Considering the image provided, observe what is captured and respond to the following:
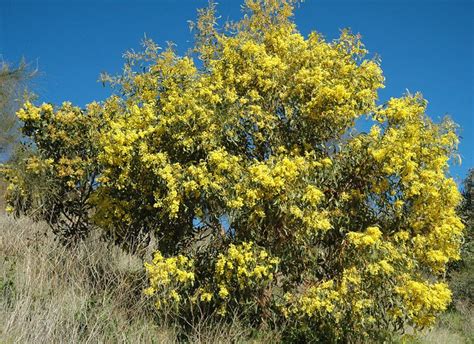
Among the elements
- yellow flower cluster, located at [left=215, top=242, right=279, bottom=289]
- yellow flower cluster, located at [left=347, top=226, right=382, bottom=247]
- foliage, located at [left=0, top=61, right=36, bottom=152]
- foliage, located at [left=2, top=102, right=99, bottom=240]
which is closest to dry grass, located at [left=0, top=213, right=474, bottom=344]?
foliage, located at [left=2, top=102, right=99, bottom=240]

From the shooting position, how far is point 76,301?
6055 millimetres

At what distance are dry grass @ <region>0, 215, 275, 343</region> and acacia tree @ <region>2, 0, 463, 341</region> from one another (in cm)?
32

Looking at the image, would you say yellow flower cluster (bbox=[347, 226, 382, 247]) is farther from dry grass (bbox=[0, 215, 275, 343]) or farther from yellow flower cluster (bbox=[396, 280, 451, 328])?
dry grass (bbox=[0, 215, 275, 343])

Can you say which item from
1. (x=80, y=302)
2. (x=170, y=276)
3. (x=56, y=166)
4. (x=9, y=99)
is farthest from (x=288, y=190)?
(x=9, y=99)

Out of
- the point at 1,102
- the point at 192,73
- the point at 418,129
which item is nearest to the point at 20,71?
the point at 1,102

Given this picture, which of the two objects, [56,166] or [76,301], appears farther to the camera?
[56,166]

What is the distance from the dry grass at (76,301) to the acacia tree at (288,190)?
0.32 meters

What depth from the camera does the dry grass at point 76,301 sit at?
5.16 meters

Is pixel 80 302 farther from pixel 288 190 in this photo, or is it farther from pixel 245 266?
pixel 288 190

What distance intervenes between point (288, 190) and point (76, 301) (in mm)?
2653

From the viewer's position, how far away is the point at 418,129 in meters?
6.44

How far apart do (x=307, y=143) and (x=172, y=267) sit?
2320 millimetres

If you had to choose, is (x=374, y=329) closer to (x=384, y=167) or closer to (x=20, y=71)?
(x=384, y=167)

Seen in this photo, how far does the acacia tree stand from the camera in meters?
5.95
